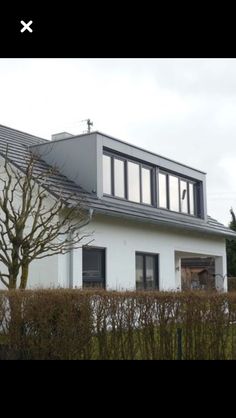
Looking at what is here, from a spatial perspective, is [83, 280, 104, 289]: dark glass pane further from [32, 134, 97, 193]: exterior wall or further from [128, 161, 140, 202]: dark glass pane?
[128, 161, 140, 202]: dark glass pane

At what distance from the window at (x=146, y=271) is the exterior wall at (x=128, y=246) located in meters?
0.19

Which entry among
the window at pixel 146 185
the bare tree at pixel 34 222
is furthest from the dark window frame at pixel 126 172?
the bare tree at pixel 34 222

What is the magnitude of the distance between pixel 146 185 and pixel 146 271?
324 centimetres

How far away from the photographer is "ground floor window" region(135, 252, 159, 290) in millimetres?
17172

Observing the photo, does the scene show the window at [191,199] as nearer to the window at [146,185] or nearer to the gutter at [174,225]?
the gutter at [174,225]

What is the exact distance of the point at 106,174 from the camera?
1709 centimetres

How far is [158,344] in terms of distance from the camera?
802cm

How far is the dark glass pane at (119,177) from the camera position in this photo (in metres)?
17.5
